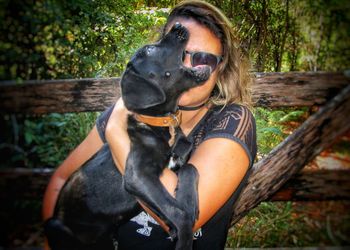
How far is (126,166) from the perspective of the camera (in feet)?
6.08

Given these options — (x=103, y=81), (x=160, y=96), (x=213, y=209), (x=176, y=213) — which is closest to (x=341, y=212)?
(x=213, y=209)

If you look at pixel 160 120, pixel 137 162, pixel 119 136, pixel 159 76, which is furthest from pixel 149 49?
pixel 137 162

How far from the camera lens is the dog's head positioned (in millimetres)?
1900

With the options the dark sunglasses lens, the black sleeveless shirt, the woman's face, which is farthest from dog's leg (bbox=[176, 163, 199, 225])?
the dark sunglasses lens

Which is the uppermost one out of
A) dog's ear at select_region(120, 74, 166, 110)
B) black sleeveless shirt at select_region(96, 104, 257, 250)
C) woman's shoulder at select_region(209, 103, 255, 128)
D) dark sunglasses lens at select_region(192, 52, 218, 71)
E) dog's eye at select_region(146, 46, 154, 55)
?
dog's eye at select_region(146, 46, 154, 55)

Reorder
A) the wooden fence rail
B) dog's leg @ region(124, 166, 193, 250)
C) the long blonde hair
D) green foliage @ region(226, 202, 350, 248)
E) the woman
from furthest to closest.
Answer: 1. green foliage @ region(226, 202, 350, 248)
2. the wooden fence rail
3. the long blonde hair
4. the woman
5. dog's leg @ region(124, 166, 193, 250)

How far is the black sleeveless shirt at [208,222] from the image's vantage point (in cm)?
196

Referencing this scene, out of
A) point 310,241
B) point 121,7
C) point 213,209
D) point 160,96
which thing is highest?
point 121,7

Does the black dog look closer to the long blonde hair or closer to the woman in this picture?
the woman

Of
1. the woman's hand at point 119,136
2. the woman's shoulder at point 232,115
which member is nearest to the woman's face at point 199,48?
the woman's shoulder at point 232,115

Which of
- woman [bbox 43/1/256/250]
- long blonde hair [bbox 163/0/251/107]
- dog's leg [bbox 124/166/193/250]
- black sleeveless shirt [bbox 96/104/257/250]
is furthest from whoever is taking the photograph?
long blonde hair [bbox 163/0/251/107]

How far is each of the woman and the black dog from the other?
0.07 meters

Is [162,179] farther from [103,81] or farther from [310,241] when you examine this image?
[310,241]

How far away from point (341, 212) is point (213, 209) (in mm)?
1571
